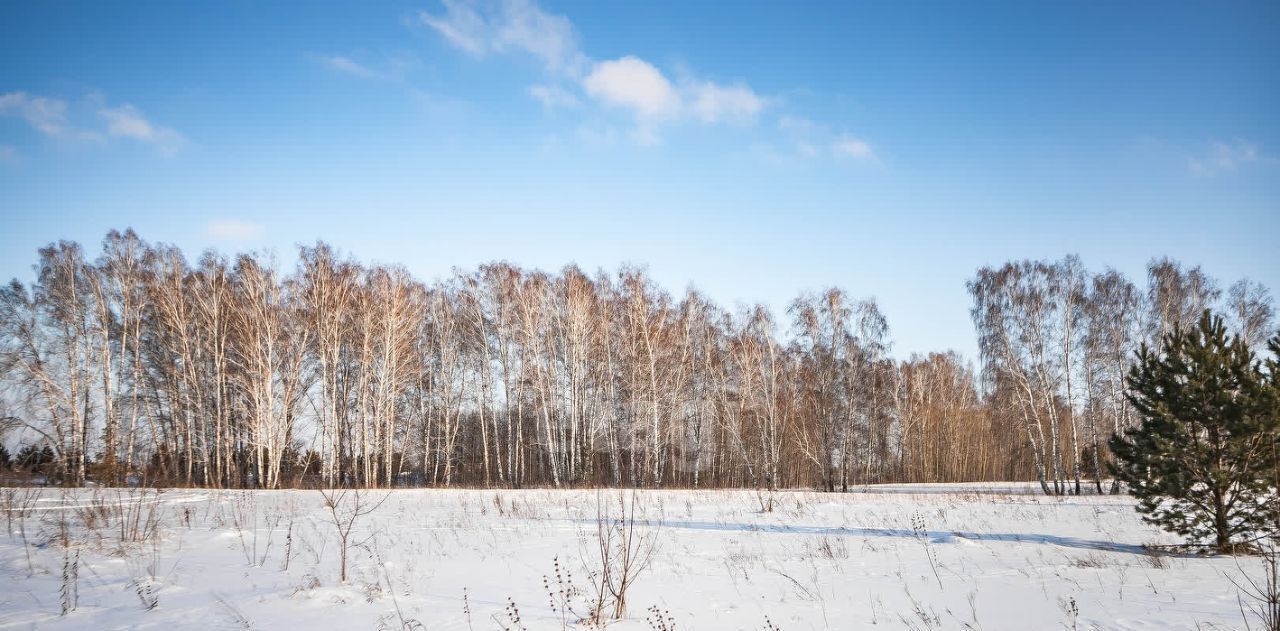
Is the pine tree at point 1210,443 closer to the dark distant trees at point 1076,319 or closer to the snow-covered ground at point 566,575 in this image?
the snow-covered ground at point 566,575

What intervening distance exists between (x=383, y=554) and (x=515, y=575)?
249 centimetres

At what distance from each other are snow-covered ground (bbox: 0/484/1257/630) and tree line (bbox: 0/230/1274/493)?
12151 mm

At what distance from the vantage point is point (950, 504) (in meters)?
18.5

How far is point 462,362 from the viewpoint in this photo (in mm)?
32406

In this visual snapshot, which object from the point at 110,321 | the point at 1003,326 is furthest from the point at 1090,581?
the point at 110,321

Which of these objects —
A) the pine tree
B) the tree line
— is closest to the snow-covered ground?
the pine tree

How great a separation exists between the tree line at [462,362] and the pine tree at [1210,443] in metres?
16.0

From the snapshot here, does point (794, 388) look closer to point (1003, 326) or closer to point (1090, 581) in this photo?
point (1003, 326)

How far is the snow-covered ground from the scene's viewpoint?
5504mm

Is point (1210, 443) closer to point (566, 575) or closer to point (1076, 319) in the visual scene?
point (566, 575)

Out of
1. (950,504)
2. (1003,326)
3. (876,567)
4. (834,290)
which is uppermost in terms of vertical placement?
(834,290)

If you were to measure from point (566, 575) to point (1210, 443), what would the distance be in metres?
10.7

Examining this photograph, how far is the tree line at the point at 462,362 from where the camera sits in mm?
24531

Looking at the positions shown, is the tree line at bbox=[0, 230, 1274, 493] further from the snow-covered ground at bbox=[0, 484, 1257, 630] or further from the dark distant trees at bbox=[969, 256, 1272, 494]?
the snow-covered ground at bbox=[0, 484, 1257, 630]
